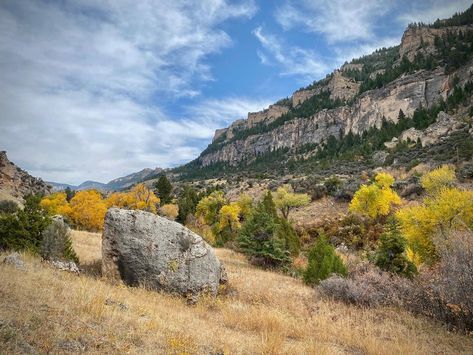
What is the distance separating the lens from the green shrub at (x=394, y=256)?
14157 mm

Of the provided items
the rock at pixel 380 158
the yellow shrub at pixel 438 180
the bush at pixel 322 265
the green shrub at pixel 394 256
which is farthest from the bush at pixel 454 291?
the rock at pixel 380 158

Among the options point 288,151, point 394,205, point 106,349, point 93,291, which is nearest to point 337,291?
point 93,291

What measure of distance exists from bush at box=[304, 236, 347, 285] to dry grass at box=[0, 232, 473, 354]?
5.33 metres

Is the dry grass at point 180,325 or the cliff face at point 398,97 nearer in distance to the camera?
the dry grass at point 180,325

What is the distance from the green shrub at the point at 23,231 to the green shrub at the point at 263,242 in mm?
12622

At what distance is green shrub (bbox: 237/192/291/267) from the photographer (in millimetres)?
21098

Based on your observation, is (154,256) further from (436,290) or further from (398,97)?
(398,97)

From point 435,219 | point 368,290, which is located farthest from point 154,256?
point 435,219

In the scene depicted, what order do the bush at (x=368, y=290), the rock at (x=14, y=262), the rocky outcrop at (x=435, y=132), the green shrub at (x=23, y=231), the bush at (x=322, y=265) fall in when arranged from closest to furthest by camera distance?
the rock at (x=14, y=262) → the bush at (x=368, y=290) → the green shrub at (x=23, y=231) → the bush at (x=322, y=265) → the rocky outcrop at (x=435, y=132)

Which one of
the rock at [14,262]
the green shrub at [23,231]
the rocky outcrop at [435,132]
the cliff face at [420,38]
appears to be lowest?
the rock at [14,262]

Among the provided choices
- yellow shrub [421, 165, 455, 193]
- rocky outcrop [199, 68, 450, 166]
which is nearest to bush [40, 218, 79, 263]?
yellow shrub [421, 165, 455, 193]

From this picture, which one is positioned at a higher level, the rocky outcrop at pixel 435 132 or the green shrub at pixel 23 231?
the rocky outcrop at pixel 435 132

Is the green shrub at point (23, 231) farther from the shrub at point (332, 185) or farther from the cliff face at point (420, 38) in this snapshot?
the cliff face at point (420, 38)

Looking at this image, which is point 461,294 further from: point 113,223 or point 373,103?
point 373,103
